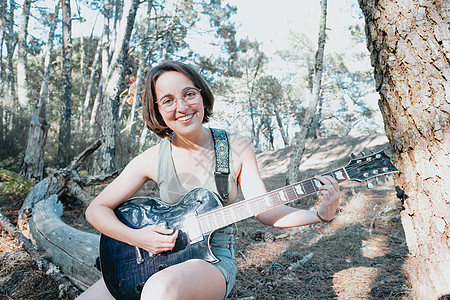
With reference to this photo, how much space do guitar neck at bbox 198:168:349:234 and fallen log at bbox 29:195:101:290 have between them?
133 cm

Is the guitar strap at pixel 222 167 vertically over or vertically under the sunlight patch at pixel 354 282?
over

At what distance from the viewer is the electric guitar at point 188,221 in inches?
61.8

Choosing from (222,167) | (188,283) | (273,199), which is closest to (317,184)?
(273,199)

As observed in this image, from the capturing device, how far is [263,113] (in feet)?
69.3

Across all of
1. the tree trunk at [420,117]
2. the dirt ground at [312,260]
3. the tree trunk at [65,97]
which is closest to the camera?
the tree trunk at [420,117]

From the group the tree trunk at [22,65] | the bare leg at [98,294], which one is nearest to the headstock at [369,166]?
the bare leg at [98,294]

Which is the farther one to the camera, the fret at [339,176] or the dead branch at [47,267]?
the dead branch at [47,267]

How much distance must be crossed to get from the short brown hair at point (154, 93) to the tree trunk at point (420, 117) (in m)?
1.01

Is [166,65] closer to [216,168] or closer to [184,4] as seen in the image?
[216,168]

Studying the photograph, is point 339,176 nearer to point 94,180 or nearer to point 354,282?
point 354,282

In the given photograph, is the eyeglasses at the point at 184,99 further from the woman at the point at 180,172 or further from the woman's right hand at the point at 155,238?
the woman's right hand at the point at 155,238

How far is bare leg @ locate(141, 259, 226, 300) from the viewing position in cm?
115

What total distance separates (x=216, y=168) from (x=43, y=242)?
7.29ft

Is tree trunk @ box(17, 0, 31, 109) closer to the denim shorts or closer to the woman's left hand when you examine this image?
the denim shorts
